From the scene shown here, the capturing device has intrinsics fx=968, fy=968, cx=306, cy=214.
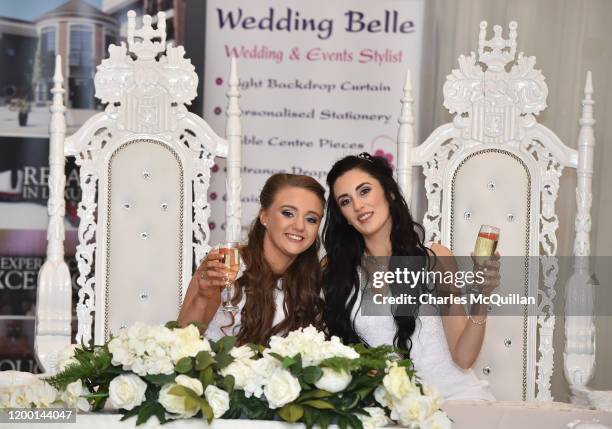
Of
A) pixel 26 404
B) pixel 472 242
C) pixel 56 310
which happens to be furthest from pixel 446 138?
pixel 26 404

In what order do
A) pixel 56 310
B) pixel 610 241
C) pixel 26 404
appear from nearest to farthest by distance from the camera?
pixel 26 404, pixel 56 310, pixel 610 241

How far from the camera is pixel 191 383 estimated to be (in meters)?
2.05

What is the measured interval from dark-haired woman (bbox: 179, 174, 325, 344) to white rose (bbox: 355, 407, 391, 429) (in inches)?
50.3

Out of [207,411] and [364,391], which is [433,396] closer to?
[364,391]

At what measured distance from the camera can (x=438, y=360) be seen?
345 cm

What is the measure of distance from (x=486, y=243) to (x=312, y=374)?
0.88 m

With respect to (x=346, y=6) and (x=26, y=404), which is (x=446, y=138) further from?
(x=26, y=404)

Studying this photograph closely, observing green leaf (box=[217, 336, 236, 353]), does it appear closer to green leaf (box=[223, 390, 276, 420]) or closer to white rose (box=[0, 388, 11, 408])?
green leaf (box=[223, 390, 276, 420])

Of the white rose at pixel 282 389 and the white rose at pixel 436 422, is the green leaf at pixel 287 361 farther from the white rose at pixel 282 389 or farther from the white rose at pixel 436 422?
the white rose at pixel 436 422

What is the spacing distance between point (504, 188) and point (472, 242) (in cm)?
26

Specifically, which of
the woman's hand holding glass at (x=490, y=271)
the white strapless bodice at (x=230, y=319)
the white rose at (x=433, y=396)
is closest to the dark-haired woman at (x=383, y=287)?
the white strapless bodice at (x=230, y=319)

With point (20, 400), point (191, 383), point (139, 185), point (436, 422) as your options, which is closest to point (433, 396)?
point (436, 422)

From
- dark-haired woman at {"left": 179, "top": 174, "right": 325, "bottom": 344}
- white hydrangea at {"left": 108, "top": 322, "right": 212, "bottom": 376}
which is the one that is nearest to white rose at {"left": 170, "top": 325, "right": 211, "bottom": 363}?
white hydrangea at {"left": 108, "top": 322, "right": 212, "bottom": 376}

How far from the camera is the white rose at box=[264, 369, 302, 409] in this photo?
2.03 m
